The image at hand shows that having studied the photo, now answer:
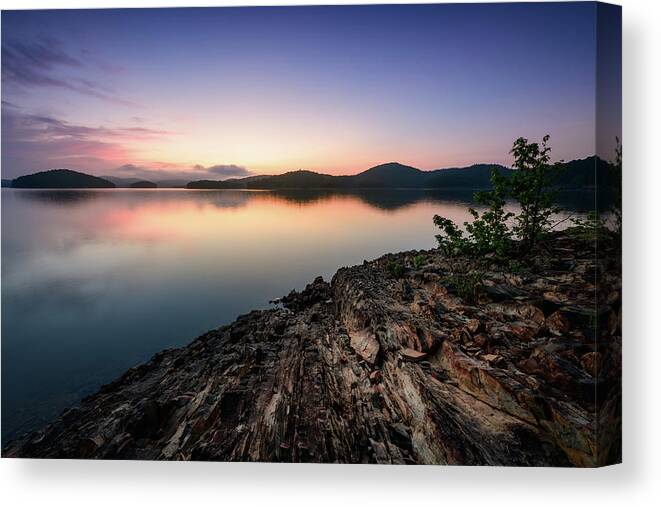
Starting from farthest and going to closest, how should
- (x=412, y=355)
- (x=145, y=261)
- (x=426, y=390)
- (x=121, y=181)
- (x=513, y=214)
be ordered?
(x=121, y=181) < (x=145, y=261) < (x=513, y=214) < (x=412, y=355) < (x=426, y=390)

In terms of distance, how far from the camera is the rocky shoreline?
3.90 meters

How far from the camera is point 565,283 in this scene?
444cm

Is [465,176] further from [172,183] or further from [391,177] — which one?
[172,183]

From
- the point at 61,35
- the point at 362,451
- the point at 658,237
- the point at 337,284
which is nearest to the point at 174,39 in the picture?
the point at 61,35

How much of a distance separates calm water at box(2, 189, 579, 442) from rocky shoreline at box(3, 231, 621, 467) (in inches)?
24.4

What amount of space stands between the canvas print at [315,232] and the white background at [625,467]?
0.32m

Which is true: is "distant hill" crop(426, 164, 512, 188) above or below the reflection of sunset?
above

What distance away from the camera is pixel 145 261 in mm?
5109

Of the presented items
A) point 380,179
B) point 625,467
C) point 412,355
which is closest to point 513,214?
point 380,179

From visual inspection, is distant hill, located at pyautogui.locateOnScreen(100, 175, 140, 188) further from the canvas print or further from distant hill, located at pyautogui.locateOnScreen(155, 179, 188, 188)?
distant hill, located at pyautogui.locateOnScreen(155, 179, 188, 188)

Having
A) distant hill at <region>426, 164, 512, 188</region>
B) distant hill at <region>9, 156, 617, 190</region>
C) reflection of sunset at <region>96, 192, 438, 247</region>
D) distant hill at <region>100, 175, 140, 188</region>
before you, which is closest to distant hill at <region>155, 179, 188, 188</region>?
distant hill at <region>9, 156, 617, 190</region>

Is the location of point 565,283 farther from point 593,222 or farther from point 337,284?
point 337,284

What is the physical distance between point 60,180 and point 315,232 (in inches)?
160

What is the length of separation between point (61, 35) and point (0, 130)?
1549mm
